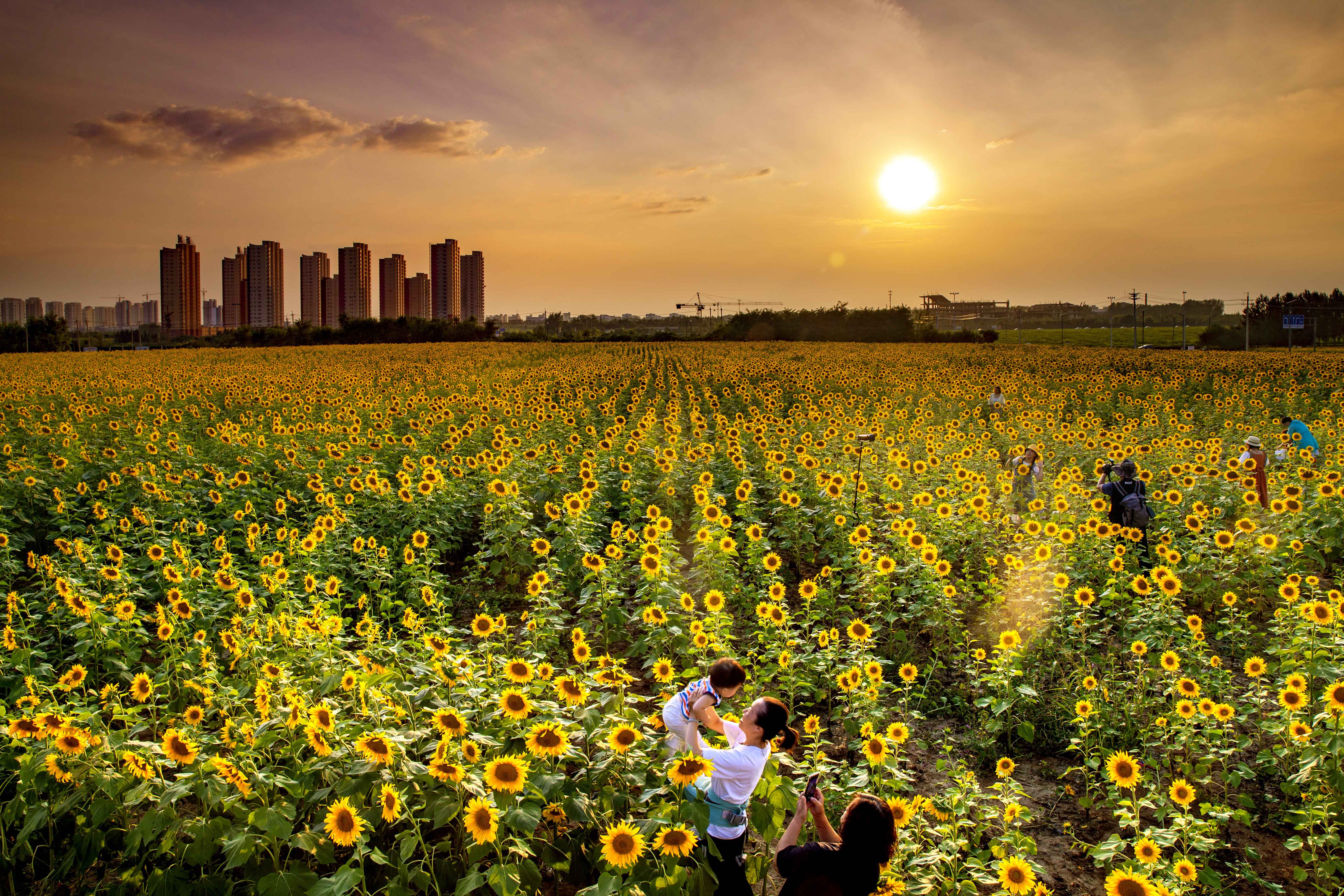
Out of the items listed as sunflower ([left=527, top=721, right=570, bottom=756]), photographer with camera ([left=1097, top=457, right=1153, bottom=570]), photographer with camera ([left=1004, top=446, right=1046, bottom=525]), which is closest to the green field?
photographer with camera ([left=1004, top=446, right=1046, bottom=525])

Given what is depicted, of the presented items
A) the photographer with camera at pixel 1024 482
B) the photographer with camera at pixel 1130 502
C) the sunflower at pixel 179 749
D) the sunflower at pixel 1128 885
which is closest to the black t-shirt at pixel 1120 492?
the photographer with camera at pixel 1130 502

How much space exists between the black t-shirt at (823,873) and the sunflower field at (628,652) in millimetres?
186

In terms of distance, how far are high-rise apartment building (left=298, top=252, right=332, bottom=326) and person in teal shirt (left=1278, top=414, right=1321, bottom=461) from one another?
618 ft

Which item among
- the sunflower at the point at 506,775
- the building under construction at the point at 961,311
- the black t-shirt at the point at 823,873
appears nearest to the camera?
the sunflower at the point at 506,775

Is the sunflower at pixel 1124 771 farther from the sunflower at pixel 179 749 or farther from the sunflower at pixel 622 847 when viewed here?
the sunflower at pixel 179 749

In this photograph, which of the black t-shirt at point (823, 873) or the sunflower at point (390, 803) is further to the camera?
the black t-shirt at point (823, 873)

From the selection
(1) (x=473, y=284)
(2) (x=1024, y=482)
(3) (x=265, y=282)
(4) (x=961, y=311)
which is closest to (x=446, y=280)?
(1) (x=473, y=284)

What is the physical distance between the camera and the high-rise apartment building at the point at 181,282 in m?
174

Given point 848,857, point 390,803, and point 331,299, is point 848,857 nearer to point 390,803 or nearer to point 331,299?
point 390,803

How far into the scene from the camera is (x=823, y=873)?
304 cm

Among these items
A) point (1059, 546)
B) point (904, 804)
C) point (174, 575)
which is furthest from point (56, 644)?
point (1059, 546)

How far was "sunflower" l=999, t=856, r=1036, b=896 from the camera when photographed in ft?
9.52

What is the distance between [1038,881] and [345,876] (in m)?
3.32

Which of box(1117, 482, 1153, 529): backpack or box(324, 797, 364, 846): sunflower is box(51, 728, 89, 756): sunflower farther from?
box(1117, 482, 1153, 529): backpack
